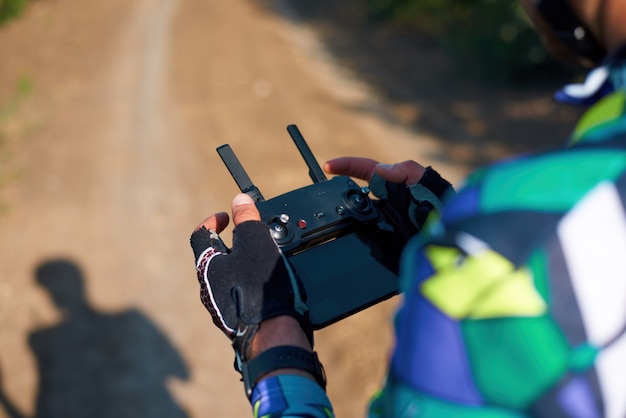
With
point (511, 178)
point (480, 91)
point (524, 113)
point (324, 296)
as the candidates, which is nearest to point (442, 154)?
point (524, 113)

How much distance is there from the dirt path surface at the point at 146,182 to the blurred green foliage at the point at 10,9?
1.28 meters

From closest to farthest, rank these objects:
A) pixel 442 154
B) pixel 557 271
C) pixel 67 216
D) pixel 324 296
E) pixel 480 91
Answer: pixel 557 271, pixel 324 296, pixel 67 216, pixel 442 154, pixel 480 91

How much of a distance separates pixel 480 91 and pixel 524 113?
109cm

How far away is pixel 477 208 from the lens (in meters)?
0.90

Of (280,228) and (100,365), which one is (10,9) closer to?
(100,365)

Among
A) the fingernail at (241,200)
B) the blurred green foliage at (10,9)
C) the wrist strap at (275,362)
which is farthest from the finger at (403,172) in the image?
the blurred green foliage at (10,9)

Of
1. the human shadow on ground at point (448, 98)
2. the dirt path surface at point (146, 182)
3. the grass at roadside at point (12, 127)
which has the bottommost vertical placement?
the human shadow on ground at point (448, 98)

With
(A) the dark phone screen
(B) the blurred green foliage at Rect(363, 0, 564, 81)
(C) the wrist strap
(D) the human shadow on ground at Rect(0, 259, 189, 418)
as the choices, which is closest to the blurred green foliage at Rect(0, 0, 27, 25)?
(B) the blurred green foliage at Rect(363, 0, 564, 81)

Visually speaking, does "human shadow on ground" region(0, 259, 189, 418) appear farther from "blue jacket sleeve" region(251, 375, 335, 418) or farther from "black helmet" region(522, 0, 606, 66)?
"black helmet" region(522, 0, 606, 66)

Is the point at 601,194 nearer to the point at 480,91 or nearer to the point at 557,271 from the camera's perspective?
the point at 557,271

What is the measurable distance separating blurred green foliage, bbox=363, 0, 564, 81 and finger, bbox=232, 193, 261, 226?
8.52m

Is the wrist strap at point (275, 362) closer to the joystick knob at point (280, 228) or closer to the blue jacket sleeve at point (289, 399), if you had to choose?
the blue jacket sleeve at point (289, 399)

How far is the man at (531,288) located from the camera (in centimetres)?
83

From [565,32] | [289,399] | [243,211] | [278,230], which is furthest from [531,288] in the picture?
[278,230]
